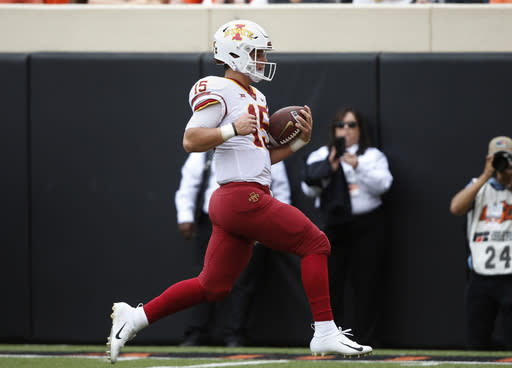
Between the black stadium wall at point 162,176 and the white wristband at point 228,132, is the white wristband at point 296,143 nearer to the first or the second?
the white wristband at point 228,132

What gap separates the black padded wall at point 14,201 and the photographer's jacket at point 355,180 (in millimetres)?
2390

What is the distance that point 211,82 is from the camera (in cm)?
477

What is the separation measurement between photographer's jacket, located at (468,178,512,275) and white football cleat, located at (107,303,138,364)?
2.66 m

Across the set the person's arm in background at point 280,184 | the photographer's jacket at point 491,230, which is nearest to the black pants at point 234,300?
the person's arm in background at point 280,184

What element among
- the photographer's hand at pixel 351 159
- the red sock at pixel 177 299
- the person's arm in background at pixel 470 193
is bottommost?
the red sock at pixel 177 299

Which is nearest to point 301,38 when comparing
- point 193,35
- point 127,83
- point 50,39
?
point 193,35

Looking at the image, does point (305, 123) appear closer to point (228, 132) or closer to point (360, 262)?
point (228, 132)

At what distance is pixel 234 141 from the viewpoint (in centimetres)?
478

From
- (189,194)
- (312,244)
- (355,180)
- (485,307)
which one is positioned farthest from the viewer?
(189,194)

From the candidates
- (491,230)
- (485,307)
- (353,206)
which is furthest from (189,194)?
(485,307)

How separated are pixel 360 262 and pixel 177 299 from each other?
2.88m

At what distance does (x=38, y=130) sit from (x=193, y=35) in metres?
1.52

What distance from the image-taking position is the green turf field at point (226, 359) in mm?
5508

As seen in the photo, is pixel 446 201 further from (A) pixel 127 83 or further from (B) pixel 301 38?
(A) pixel 127 83
